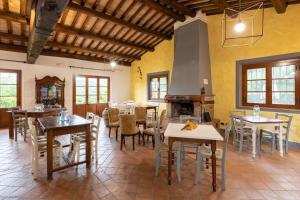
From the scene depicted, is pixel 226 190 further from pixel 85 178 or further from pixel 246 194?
pixel 85 178

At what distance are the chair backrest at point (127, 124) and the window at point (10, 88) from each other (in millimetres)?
4781

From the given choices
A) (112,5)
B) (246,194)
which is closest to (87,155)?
(246,194)

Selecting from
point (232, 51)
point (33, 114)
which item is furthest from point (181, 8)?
point (33, 114)

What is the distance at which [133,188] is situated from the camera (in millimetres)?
2434

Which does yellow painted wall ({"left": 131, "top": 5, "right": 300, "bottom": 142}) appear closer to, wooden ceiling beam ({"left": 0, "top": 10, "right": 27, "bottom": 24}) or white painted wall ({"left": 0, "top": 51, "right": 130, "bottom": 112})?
white painted wall ({"left": 0, "top": 51, "right": 130, "bottom": 112})

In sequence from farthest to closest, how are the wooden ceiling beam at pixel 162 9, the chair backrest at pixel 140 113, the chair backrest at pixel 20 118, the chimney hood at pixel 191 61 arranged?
the chimney hood at pixel 191 61
the chair backrest at pixel 140 113
the wooden ceiling beam at pixel 162 9
the chair backrest at pixel 20 118

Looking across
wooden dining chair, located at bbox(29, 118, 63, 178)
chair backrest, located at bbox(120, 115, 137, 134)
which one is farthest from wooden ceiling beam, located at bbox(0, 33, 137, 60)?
chair backrest, located at bbox(120, 115, 137, 134)

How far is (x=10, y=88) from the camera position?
6.28 meters

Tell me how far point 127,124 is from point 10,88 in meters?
5.05

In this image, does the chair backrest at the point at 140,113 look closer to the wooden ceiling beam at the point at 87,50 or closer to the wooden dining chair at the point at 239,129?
the wooden dining chair at the point at 239,129

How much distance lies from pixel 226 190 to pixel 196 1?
185 inches

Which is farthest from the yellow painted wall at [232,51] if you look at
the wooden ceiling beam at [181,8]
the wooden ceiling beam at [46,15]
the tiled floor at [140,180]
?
→ the wooden ceiling beam at [46,15]

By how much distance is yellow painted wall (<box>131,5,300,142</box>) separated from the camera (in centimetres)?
433

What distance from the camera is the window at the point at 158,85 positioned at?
7770mm
